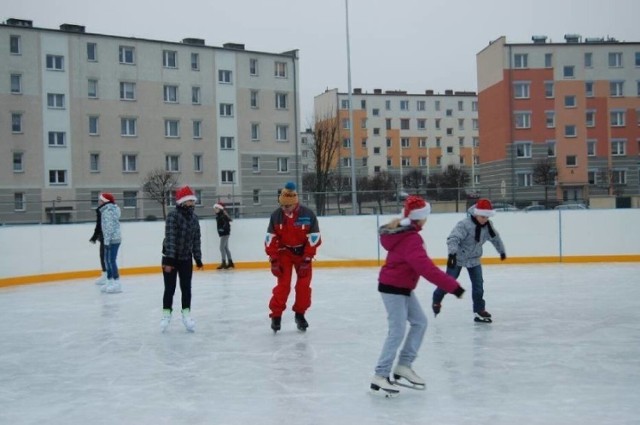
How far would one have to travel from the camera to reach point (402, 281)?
512 cm

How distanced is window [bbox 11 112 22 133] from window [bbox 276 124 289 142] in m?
15.7

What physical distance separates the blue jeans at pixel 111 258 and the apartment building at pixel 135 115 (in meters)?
23.5

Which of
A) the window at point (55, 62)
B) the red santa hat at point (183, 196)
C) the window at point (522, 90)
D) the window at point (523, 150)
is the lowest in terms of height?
the red santa hat at point (183, 196)

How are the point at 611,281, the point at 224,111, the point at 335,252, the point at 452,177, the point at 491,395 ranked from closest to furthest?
the point at 491,395
the point at 611,281
the point at 335,252
the point at 224,111
the point at 452,177

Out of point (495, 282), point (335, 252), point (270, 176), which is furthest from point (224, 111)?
point (495, 282)

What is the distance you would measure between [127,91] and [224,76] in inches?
254

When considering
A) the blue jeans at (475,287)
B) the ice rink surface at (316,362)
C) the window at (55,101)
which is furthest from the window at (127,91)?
the blue jeans at (475,287)

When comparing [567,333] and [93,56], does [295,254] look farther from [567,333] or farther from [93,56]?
[93,56]

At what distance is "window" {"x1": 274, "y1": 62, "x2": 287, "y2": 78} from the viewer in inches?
1916

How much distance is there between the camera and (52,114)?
40.7 meters

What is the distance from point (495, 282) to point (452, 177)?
1977 inches

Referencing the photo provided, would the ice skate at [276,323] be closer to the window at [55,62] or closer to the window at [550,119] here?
the window at [55,62]

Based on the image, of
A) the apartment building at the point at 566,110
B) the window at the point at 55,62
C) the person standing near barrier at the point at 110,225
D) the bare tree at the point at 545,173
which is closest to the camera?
the person standing near barrier at the point at 110,225

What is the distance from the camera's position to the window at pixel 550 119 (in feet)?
173
